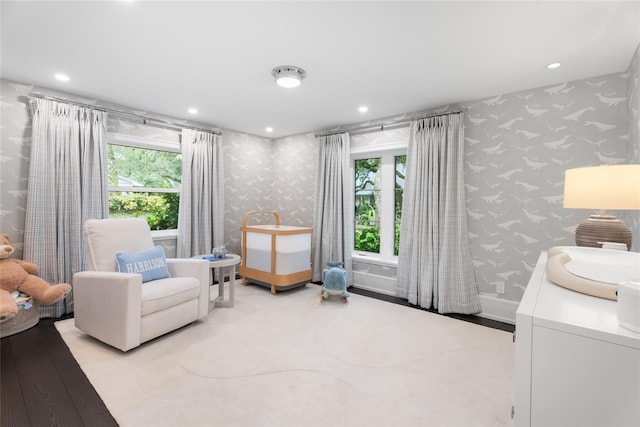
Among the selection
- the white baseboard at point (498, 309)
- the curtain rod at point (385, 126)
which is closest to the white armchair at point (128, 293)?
the curtain rod at point (385, 126)

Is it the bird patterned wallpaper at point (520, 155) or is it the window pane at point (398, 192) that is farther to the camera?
the window pane at point (398, 192)

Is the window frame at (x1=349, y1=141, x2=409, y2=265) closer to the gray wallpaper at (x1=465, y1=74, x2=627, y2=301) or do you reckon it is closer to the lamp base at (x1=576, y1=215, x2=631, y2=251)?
the gray wallpaper at (x1=465, y1=74, x2=627, y2=301)

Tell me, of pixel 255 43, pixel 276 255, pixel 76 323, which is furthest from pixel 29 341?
pixel 255 43

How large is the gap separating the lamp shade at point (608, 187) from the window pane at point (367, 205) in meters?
2.57

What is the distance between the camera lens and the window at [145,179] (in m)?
3.60

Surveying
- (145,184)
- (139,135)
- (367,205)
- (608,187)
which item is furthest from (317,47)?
(145,184)

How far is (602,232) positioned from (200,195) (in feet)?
13.2

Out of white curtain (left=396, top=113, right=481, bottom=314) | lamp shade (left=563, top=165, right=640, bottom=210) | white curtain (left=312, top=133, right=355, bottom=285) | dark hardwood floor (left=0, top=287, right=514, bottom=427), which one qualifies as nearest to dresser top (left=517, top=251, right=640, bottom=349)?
lamp shade (left=563, top=165, right=640, bottom=210)

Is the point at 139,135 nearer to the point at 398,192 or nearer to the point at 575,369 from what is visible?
the point at 398,192

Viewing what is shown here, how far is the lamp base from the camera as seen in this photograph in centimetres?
166

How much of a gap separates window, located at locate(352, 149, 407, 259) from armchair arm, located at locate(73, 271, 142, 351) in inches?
114

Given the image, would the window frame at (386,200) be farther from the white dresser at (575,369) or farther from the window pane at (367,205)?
the white dresser at (575,369)

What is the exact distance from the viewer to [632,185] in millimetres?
1503

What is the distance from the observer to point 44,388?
184cm
